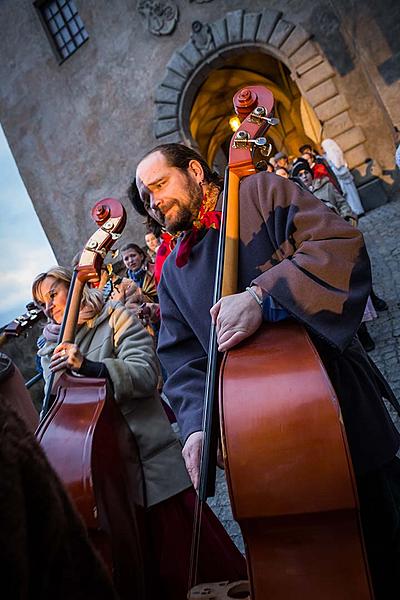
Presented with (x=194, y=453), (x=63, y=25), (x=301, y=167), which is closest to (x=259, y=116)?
(x=194, y=453)

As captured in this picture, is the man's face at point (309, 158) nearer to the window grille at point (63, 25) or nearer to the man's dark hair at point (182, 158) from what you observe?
the man's dark hair at point (182, 158)

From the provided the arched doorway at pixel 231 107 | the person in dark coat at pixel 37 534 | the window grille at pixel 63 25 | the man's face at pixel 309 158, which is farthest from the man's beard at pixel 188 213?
the window grille at pixel 63 25

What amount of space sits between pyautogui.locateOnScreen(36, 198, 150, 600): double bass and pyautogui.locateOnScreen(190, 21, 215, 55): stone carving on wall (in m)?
9.49

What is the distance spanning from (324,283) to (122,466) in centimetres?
114

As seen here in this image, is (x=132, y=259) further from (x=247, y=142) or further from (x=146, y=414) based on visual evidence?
(x=247, y=142)

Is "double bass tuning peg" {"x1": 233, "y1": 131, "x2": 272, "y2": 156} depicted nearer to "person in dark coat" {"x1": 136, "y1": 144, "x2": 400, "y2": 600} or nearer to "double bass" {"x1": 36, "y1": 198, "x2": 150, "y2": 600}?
"person in dark coat" {"x1": 136, "y1": 144, "x2": 400, "y2": 600}

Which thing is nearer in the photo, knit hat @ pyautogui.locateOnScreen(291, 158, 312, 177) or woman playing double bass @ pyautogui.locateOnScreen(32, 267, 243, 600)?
woman playing double bass @ pyautogui.locateOnScreen(32, 267, 243, 600)

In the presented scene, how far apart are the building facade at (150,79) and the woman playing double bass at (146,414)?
7.56m

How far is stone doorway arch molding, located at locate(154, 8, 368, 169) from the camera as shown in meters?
8.90

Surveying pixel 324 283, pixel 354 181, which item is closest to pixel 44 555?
pixel 324 283

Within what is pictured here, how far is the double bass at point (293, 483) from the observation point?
101cm

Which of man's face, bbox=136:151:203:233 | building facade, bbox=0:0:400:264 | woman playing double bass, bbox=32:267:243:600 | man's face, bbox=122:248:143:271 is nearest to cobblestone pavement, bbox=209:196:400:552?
woman playing double bass, bbox=32:267:243:600

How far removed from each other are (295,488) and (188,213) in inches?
40.1

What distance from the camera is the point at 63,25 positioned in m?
11.4
